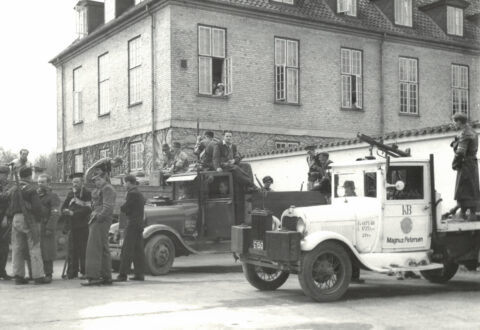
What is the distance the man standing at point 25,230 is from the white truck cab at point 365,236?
3663mm

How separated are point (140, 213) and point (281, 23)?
14347 mm

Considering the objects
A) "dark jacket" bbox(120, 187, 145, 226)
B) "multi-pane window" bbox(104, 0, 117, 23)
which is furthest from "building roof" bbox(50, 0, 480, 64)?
"dark jacket" bbox(120, 187, 145, 226)

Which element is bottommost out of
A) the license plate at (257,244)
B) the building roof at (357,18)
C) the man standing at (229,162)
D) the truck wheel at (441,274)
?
the truck wheel at (441,274)

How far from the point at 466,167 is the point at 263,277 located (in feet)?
11.9

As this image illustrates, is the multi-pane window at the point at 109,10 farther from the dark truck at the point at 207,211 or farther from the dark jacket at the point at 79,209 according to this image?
the dark jacket at the point at 79,209

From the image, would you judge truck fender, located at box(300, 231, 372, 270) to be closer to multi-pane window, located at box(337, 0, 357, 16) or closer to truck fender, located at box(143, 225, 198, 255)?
truck fender, located at box(143, 225, 198, 255)

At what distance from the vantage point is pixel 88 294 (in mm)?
10305

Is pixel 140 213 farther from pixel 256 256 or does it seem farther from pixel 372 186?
pixel 372 186

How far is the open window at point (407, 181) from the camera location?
9992 millimetres

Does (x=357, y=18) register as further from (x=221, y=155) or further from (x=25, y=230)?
(x=25, y=230)

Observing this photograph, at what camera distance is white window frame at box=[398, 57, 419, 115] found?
1091 inches

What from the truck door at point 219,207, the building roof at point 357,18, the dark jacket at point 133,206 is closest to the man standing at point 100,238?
the dark jacket at point 133,206

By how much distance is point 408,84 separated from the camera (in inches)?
1097

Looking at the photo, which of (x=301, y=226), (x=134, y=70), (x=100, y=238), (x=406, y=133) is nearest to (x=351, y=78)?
(x=134, y=70)
